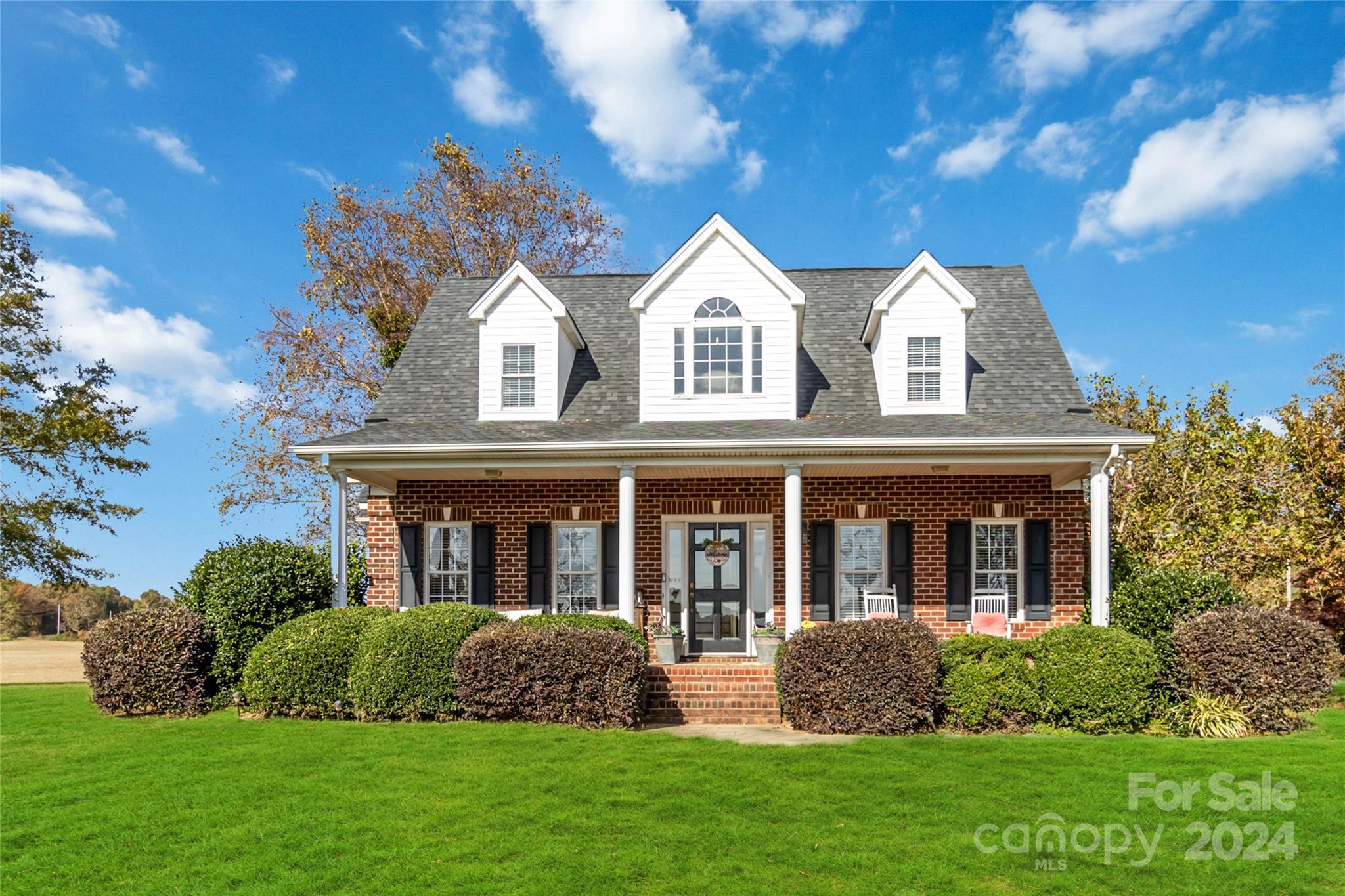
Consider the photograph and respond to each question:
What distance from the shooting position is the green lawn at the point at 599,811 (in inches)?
240

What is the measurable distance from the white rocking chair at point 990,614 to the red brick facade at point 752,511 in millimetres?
344

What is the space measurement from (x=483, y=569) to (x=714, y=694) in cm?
502

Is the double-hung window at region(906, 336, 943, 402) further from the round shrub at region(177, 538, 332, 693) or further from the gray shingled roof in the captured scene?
the round shrub at region(177, 538, 332, 693)

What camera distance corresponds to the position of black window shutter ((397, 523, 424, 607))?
1520cm

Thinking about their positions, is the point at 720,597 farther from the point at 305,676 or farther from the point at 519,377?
the point at 305,676

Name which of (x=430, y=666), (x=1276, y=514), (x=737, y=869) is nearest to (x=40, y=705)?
(x=430, y=666)

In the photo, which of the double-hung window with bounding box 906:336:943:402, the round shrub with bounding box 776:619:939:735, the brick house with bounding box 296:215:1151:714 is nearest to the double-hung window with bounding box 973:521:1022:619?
the brick house with bounding box 296:215:1151:714

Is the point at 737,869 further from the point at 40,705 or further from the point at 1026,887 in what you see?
the point at 40,705

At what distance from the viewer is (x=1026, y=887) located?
589 cm

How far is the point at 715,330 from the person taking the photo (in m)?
14.7

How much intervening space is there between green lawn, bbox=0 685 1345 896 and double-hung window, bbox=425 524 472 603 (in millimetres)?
4852

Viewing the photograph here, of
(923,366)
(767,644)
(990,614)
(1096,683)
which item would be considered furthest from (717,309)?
(1096,683)

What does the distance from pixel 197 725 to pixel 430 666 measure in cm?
301

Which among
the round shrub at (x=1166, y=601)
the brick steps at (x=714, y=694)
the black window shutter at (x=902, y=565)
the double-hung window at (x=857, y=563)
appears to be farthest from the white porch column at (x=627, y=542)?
the round shrub at (x=1166, y=601)
